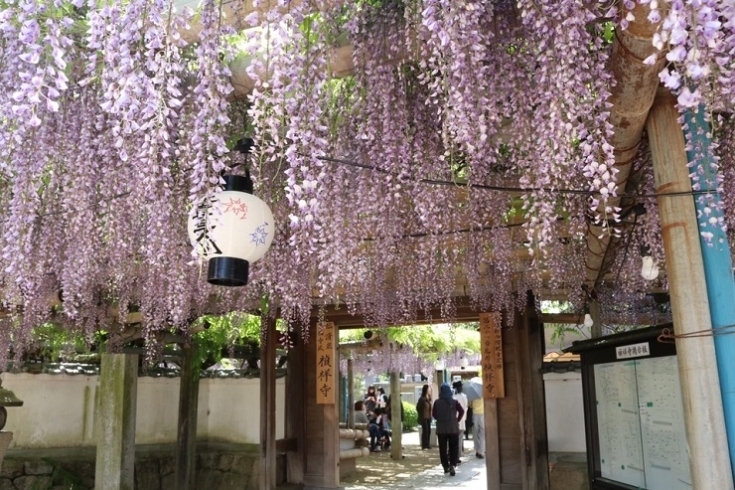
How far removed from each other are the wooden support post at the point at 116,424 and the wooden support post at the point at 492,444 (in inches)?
145

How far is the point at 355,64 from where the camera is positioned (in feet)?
9.13

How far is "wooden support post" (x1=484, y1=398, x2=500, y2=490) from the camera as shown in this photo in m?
6.95

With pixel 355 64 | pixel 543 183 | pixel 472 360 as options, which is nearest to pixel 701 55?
pixel 543 183

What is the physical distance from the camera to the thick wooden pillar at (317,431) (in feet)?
26.2

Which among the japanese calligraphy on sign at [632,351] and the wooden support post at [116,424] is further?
the wooden support post at [116,424]

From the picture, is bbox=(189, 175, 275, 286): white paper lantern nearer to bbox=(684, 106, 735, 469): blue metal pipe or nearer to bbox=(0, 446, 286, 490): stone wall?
bbox=(684, 106, 735, 469): blue metal pipe

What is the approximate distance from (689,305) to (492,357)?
500 centimetres

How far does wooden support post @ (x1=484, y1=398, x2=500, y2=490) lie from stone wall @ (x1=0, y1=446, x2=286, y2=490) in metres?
2.76

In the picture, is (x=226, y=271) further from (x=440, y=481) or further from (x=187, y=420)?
(x=440, y=481)

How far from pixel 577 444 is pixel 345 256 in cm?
435

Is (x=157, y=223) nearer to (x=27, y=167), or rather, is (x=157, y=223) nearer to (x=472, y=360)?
(x=27, y=167)

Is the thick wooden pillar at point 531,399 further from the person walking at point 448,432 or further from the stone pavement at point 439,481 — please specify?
the person walking at point 448,432

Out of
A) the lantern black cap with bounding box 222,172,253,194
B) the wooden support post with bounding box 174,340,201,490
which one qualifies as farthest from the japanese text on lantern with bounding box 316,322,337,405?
the lantern black cap with bounding box 222,172,253,194

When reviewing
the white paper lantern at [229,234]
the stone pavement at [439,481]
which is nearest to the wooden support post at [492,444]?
the stone pavement at [439,481]
